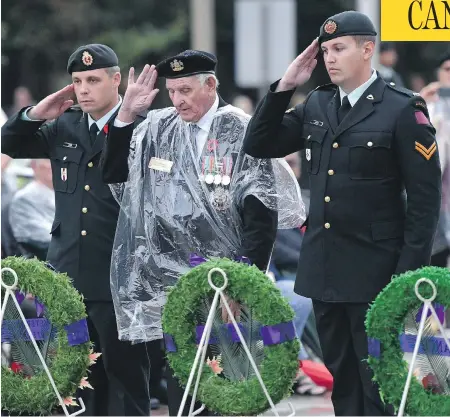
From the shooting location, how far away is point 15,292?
625cm

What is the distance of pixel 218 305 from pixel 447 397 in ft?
3.49

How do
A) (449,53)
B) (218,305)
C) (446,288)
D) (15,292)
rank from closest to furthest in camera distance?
(446,288), (218,305), (15,292), (449,53)

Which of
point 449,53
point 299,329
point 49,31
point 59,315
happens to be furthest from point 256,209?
point 49,31

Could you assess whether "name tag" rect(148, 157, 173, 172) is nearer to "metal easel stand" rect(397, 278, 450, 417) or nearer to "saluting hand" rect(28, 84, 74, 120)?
"saluting hand" rect(28, 84, 74, 120)

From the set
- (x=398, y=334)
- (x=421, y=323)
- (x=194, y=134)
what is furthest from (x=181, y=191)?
(x=421, y=323)

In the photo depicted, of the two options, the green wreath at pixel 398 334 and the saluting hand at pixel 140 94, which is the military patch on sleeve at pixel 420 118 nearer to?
the green wreath at pixel 398 334

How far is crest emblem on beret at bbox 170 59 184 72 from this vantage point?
666cm

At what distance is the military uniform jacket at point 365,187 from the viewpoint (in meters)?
6.07

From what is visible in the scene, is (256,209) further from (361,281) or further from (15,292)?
(15,292)

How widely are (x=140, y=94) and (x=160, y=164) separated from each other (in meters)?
0.41

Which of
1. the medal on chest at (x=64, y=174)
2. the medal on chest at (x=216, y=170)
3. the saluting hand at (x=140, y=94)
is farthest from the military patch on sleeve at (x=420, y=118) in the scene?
the medal on chest at (x=64, y=174)

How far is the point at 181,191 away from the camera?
266 inches

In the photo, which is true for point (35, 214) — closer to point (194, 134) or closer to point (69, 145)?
point (69, 145)

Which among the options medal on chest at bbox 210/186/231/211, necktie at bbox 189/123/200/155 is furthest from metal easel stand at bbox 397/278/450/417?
necktie at bbox 189/123/200/155
